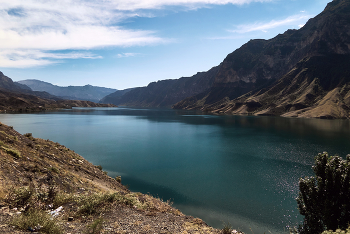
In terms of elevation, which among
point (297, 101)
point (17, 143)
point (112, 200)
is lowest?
point (112, 200)

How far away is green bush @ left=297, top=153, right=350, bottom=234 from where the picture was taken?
1003 cm

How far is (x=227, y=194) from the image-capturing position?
74.7ft

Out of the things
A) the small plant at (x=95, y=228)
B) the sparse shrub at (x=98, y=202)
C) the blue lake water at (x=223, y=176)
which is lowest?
the blue lake water at (x=223, y=176)

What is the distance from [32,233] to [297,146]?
56.7 m

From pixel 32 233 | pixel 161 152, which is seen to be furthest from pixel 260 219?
pixel 161 152

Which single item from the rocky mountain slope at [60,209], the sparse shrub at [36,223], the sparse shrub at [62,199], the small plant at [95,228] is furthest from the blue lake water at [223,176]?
the sparse shrub at [36,223]

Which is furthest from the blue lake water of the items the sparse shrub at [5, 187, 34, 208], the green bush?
the sparse shrub at [5, 187, 34, 208]

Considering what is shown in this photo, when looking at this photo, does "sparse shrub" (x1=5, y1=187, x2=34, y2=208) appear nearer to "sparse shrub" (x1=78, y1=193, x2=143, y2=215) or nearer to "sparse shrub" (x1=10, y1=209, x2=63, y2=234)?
"sparse shrub" (x1=10, y1=209, x2=63, y2=234)

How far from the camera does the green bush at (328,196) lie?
395 inches

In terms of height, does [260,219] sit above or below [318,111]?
below

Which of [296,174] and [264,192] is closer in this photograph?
[264,192]

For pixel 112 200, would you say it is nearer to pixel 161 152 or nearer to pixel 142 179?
pixel 142 179

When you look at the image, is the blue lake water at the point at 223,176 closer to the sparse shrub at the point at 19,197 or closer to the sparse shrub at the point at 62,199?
the sparse shrub at the point at 62,199

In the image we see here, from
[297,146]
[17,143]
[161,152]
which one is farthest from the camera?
Answer: [297,146]
